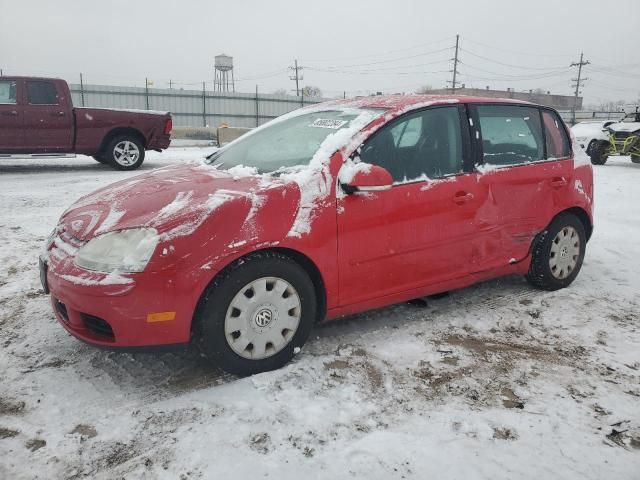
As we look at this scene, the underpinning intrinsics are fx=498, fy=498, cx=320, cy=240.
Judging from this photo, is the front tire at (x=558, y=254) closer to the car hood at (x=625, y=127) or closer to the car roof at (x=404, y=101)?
the car roof at (x=404, y=101)

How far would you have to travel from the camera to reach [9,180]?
8555mm

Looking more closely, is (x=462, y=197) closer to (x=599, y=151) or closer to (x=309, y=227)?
(x=309, y=227)

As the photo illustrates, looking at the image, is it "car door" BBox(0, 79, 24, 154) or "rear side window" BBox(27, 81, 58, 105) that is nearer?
"car door" BBox(0, 79, 24, 154)

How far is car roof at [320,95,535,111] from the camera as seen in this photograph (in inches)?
124

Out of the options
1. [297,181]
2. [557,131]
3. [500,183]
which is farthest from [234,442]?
[557,131]

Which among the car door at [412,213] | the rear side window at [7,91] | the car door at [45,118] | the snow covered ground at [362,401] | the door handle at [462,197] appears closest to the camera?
the snow covered ground at [362,401]

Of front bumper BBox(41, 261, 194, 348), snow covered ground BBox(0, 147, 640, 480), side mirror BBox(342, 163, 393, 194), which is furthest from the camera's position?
side mirror BBox(342, 163, 393, 194)

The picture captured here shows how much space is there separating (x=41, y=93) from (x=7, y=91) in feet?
1.75

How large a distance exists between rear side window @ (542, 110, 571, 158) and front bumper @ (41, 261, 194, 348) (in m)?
3.00

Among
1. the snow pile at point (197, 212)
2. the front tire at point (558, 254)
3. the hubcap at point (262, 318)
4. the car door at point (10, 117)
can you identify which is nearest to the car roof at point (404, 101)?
the front tire at point (558, 254)

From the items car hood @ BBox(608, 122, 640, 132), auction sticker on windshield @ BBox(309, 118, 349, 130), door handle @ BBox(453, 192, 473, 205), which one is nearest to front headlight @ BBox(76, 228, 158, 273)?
auction sticker on windshield @ BBox(309, 118, 349, 130)

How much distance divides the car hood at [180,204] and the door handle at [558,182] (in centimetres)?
219

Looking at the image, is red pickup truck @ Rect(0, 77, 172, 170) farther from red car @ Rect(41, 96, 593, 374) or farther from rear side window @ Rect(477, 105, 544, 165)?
rear side window @ Rect(477, 105, 544, 165)

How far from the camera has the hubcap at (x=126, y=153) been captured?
32.4 feet
